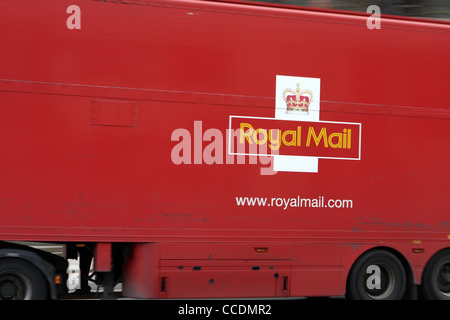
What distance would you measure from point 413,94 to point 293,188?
6.58 feet

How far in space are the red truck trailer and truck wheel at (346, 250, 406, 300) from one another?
2 centimetres

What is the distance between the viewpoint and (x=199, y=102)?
5906 millimetres

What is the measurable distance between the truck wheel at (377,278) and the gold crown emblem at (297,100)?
6.63 feet

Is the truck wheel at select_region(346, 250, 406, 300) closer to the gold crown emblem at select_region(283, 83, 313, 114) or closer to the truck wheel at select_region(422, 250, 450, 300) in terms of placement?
the truck wheel at select_region(422, 250, 450, 300)

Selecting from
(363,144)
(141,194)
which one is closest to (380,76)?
(363,144)

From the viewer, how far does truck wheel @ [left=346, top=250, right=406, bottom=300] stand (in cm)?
637

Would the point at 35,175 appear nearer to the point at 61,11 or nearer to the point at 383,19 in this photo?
the point at 61,11

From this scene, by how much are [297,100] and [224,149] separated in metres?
1.08

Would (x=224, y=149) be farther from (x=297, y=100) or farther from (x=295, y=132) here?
(x=297, y=100)

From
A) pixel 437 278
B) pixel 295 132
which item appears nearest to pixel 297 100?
pixel 295 132

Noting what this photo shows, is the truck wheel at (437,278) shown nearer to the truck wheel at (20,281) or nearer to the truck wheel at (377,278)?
the truck wheel at (377,278)

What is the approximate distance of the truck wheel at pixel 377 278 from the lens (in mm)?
6367

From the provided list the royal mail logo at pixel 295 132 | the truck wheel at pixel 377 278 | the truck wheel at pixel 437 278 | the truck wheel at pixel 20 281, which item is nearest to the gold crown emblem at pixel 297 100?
the royal mail logo at pixel 295 132

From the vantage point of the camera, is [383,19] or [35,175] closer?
[35,175]
